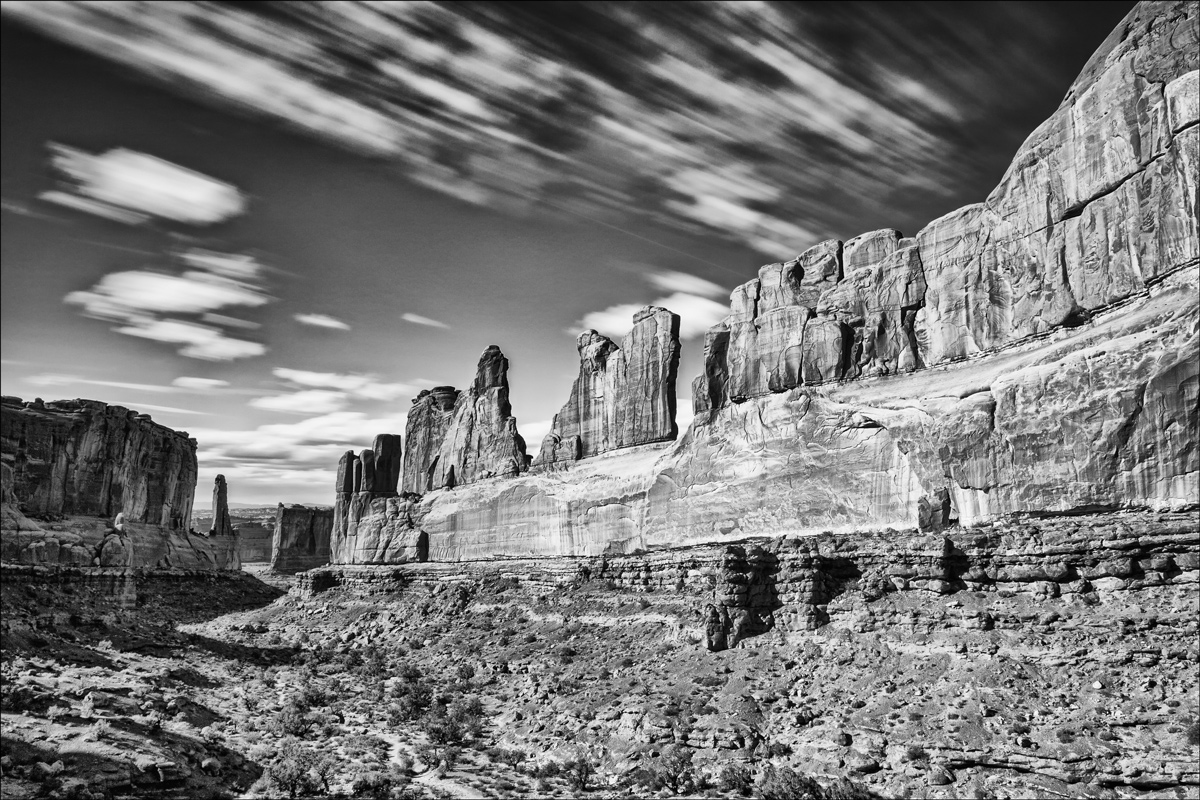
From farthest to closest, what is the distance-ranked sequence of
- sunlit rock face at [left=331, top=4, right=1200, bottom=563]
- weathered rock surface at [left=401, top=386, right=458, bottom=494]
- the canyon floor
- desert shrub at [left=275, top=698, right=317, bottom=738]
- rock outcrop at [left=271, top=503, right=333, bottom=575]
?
rock outcrop at [left=271, top=503, right=333, bottom=575] < weathered rock surface at [left=401, top=386, right=458, bottom=494] < desert shrub at [left=275, top=698, right=317, bottom=738] < sunlit rock face at [left=331, top=4, right=1200, bottom=563] < the canyon floor

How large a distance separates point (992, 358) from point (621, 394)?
2897 centimetres

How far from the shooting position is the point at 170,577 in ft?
330

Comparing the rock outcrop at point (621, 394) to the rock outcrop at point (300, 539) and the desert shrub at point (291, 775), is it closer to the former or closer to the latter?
the desert shrub at point (291, 775)

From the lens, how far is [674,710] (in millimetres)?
33906

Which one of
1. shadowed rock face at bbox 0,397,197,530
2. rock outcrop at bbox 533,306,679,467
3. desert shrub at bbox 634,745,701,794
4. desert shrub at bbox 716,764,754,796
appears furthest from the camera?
shadowed rock face at bbox 0,397,197,530

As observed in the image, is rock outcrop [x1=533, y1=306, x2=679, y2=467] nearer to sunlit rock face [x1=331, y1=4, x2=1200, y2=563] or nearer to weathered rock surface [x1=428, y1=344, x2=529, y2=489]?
sunlit rock face [x1=331, y1=4, x2=1200, y2=563]

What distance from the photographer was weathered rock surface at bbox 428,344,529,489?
74938 mm

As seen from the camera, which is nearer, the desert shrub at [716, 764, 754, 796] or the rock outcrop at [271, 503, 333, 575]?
the desert shrub at [716, 764, 754, 796]

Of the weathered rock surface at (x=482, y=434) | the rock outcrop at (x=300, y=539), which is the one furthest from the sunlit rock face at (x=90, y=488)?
the weathered rock surface at (x=482, y=434)

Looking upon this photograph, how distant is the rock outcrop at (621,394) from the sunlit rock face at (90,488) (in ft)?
192

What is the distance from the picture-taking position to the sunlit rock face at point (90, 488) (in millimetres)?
86938

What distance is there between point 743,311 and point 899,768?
30002 mm

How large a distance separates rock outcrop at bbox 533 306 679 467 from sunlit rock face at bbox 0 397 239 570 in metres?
58.6

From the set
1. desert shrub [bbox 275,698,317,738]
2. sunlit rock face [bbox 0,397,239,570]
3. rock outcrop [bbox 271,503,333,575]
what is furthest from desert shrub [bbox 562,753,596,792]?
rock outcrop [bbox 271,503,333,575]
